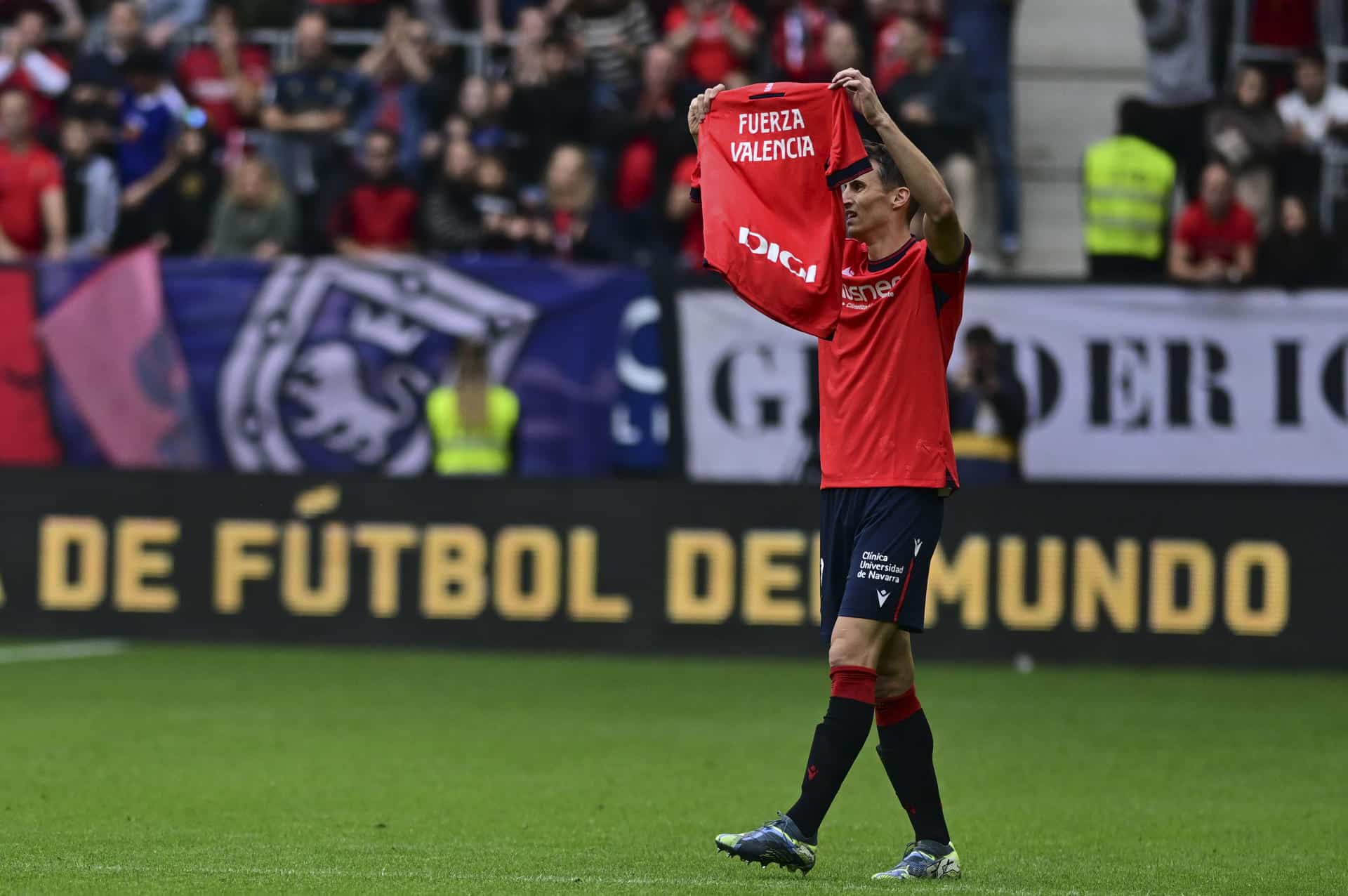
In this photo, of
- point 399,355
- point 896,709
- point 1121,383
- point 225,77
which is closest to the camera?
point 896,709

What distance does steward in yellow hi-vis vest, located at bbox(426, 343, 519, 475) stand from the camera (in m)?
15.4

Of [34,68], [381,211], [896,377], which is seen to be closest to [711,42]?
[381,211]

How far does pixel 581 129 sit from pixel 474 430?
3.10m

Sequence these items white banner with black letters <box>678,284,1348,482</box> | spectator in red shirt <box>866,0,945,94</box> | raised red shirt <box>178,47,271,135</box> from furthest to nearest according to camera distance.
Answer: raised red shirt <box>178,47,271,135</box> < spectator in red shirt <box>866,0,945,94</box> < white banner with black letters <box>678,284,1348,482</box>

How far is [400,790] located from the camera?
29.5 ft

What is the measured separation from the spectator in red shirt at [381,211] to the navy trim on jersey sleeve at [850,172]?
9.74 m

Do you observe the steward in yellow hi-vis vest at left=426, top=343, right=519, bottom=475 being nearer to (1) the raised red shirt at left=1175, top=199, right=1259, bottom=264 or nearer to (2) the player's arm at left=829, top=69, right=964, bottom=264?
(1) the raised red shirt at left=1175, top=199, right=1259, bottom=264

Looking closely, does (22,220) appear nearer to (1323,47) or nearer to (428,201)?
(428,201)

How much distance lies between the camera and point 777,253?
7281 millimetres

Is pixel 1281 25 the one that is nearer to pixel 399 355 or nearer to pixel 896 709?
pixel 399 355

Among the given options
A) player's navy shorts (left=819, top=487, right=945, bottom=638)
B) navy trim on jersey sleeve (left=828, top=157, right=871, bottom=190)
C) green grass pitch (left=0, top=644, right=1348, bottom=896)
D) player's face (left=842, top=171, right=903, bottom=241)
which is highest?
navy trim on jersey sleeve (left=828, top=157, right=871, bottom=190)

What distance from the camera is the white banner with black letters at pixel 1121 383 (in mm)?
15172

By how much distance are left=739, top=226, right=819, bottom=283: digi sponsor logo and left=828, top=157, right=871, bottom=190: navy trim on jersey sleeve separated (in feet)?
0.85

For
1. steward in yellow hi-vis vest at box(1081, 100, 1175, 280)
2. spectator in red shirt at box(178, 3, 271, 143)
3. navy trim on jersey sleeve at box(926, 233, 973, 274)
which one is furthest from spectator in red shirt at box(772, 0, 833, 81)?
navy trim on jersey sleeve at box(926, 233, 973, 274)
